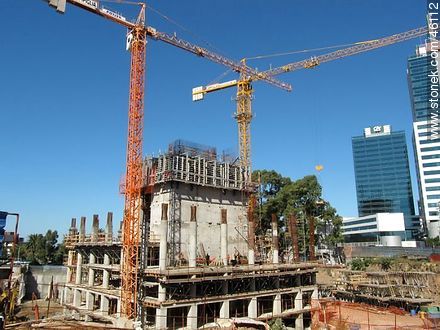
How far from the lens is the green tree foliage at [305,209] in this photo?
196 feet

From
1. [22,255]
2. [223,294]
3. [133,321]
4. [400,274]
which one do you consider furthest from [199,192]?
[22,255]

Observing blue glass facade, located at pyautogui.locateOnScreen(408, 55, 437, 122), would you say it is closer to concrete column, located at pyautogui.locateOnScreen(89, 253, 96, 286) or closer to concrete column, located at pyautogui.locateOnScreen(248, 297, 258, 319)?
concrete column, located at pyautogui.locateOnScreen(248, 297, 258, 319)

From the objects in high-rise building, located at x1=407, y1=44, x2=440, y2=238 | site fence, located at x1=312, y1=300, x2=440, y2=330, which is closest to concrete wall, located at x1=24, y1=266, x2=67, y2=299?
site fence, located at x1=312, y1=300, x2=440, y2=330

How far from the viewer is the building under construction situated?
28594 mm

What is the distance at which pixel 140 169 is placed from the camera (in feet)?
112

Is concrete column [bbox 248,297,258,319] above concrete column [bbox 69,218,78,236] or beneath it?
beneath

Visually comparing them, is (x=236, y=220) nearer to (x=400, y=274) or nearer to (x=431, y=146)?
(x=400, y=274)

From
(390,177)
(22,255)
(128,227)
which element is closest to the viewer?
(128,227)

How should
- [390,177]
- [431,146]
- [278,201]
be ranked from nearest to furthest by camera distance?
[278,201]
[431,146]
[390,177]

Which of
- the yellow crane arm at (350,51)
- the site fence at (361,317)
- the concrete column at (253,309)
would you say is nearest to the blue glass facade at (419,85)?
the yellow crane arm at (350,51)

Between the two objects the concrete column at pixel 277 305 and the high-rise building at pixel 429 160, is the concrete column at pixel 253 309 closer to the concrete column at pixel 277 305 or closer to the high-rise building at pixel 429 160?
the concrete column at pixel 277 305

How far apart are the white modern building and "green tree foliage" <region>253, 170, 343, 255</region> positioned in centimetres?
3880

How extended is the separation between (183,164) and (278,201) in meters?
28.4

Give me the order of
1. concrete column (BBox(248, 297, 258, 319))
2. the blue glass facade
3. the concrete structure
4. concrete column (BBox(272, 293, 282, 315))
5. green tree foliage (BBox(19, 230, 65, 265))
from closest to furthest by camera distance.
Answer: concrete column (BBox(248, 297, 258, 319)) → the concrete structure → concrete column (BBox(272, 293, 282, 315)) → green tree foliage (BBox(19, 230, 65, 265)) → the blue glass facade
